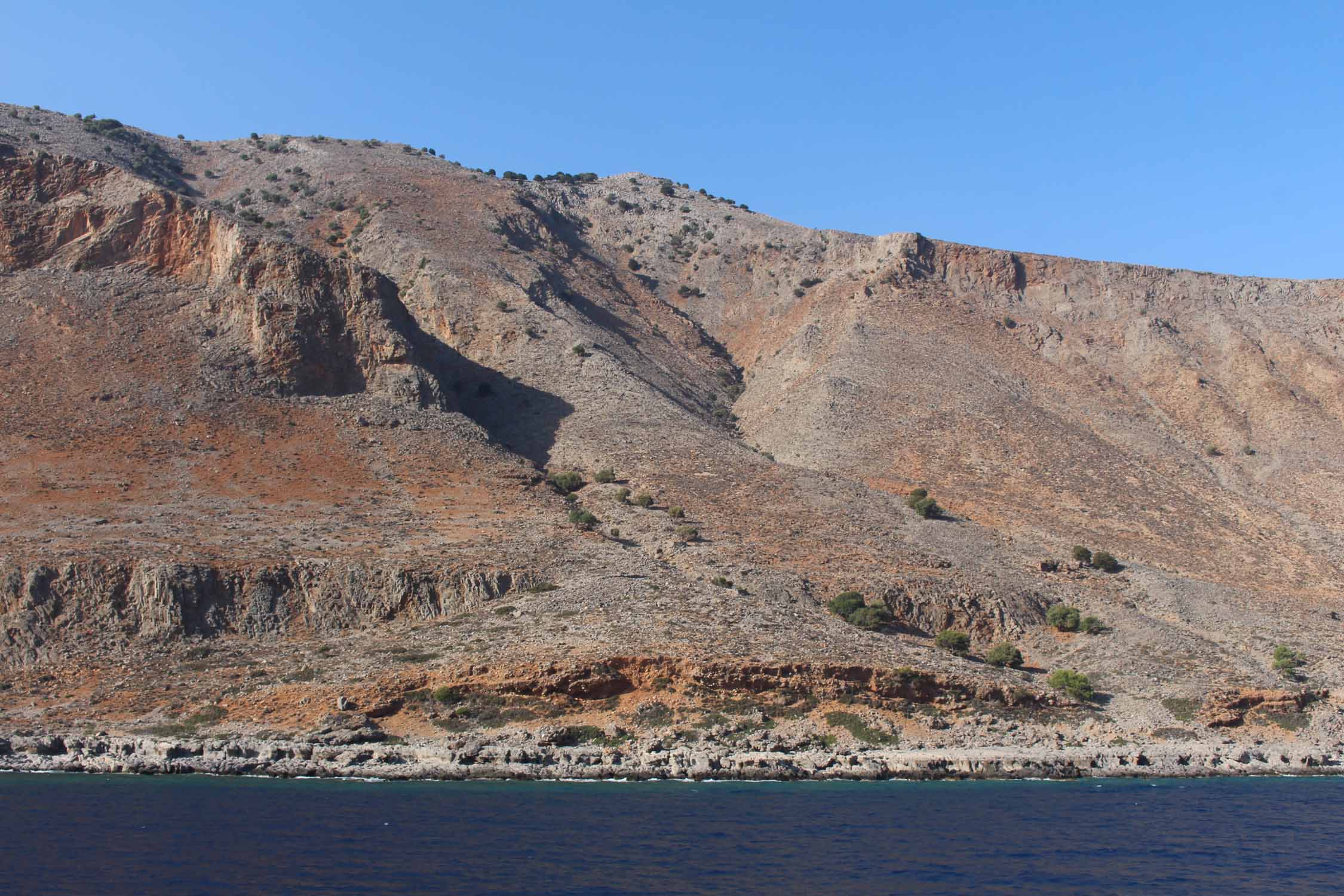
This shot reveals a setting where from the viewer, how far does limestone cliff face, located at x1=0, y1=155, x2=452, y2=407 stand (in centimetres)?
5309

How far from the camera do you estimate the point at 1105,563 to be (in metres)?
48.7

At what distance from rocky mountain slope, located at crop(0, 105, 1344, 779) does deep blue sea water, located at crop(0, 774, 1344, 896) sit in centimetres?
449

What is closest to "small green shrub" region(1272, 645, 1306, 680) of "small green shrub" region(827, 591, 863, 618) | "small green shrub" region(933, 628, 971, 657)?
"small green shrub" region(933, 628, 971, 657)

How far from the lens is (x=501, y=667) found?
111 ft

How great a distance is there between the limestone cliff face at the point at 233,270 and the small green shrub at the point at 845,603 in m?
22.3

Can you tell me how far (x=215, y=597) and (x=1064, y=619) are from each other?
30117 mm

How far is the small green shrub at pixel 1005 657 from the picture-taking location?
40.2m

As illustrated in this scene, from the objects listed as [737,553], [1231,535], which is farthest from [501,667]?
[1231,535]

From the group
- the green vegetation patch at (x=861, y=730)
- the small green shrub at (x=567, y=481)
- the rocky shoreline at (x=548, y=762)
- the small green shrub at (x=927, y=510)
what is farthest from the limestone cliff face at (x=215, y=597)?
the small green shrub at (x=927, y=510)

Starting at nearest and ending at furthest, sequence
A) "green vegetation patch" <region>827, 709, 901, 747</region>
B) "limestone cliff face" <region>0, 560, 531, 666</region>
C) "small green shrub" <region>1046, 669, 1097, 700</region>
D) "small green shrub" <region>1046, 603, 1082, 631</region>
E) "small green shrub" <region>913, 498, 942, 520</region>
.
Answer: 1. "green vegetation patch" <region>827, 709, 901, 747</region>
2. "limestone cliff face" <region>0, 560, 531, 666</region>
3. "small green shrub" <region>1046, 669, 1097, 700</region>
4. "small green shrub" <region>1046, 603, 1082, 631</region>
5. "small green shrub" <region>913, 498, 942, 520</region>

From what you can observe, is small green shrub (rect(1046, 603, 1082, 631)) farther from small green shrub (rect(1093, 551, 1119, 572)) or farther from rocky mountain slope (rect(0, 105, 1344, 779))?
small green shrub (rect(1093, 551, 1119, 572))

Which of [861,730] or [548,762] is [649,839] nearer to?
[548,762]

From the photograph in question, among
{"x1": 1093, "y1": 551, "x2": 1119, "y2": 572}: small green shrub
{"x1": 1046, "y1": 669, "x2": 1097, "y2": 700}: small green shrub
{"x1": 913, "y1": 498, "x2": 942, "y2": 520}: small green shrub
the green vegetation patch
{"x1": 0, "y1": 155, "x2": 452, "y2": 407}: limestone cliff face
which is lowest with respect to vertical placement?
the green vegetation patch

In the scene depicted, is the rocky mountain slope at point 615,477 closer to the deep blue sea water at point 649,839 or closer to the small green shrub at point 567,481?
the small green shrub at point 567,481
